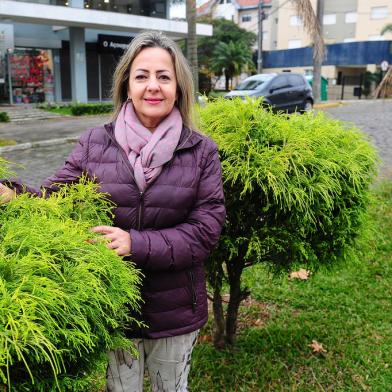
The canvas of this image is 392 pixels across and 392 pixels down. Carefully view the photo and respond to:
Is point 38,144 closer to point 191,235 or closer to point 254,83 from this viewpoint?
point 254,83

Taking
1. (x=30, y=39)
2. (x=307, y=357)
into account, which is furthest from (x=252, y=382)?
(x=30, y=39)

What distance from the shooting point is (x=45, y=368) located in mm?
1258

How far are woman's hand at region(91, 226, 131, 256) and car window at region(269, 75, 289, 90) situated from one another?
631 inches

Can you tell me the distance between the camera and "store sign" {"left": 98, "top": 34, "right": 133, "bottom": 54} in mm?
24922

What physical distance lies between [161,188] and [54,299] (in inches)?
34.7

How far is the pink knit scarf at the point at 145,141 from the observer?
2.04 meters

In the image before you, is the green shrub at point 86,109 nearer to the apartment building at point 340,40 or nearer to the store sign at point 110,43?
the store sign at point 110,43

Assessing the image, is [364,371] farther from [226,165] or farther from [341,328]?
[226,165]

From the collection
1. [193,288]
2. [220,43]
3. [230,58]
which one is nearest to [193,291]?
[193,288]

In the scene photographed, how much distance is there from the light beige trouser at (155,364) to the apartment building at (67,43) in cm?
1934

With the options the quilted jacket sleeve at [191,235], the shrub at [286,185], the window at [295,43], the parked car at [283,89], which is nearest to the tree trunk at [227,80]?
the window at [295,43]

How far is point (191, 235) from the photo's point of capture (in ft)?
6.55

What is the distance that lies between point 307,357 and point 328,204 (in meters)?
1.47

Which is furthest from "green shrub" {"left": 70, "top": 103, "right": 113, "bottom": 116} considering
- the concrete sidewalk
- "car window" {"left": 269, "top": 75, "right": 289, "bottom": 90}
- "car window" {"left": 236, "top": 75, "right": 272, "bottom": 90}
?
"car window" {"left": 269, "top": 75, "right": 289, "bottom": 90}
